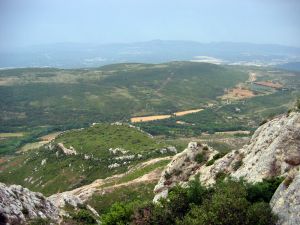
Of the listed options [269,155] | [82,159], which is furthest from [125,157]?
[269,155]

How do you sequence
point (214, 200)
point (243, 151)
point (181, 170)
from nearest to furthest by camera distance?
point (214, 200) → point (243, 151) → point (181, 170)

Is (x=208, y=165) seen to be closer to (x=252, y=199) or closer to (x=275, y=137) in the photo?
(x=275, y=137)

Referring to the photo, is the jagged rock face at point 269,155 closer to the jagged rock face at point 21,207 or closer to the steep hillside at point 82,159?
the jagged rock face at point 21,207

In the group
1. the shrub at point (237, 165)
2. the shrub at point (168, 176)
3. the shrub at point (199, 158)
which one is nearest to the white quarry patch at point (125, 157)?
the shrub at point (168, 176)

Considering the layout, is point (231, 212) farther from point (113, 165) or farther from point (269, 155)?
point (113, 165)

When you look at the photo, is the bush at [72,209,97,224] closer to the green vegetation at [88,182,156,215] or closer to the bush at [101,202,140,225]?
the bush at [101,202,140,225]

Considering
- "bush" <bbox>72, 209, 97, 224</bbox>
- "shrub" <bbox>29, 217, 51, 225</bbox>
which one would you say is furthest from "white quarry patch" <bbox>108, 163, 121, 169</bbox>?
"shrub" <bbox>29, 217, 51, 225</bbox>

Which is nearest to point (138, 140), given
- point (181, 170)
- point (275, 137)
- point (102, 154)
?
point (102, 154)
